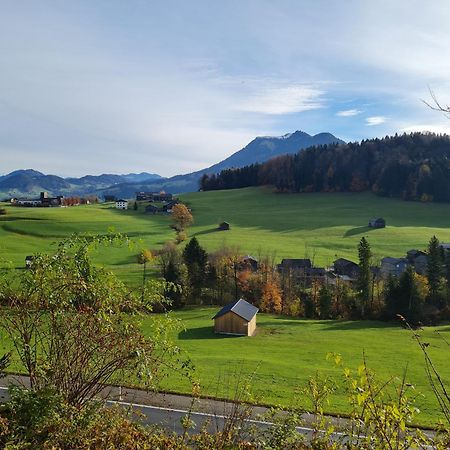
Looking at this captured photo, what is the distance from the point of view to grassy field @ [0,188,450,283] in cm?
8069

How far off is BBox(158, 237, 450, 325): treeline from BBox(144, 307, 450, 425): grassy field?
135 inches

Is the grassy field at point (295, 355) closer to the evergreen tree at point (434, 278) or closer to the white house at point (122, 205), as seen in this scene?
the evergreen tree at point (434, 278)

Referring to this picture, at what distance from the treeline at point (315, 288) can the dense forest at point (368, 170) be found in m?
77.8

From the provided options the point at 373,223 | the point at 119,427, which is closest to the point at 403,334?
the point at 119,427

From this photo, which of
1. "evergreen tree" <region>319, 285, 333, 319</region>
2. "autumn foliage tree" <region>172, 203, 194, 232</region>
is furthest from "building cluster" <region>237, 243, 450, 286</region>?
"autumn foliage tree" <region>172, 203, 194, 232</region>

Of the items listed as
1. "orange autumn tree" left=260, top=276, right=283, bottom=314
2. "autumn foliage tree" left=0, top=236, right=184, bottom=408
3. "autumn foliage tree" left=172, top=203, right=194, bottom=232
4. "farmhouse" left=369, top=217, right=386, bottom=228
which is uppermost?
"autumn foliage tree" left=0, top=236, right=184, bottom=408

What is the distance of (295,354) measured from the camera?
3422 cm

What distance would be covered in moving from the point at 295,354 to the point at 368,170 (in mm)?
128374

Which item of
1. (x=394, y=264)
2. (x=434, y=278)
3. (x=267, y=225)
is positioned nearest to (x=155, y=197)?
(x=267, y=225)

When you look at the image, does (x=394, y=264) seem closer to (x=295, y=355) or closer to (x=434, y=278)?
(x=434, y=278)

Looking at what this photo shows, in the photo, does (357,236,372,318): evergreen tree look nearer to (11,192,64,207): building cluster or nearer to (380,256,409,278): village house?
(380,256,409,278): village house

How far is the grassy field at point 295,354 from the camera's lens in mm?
23906

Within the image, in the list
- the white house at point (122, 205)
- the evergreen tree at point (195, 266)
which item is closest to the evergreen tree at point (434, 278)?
the evergreen tree at point (195, 266)

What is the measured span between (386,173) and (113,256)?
9637 centimetres
